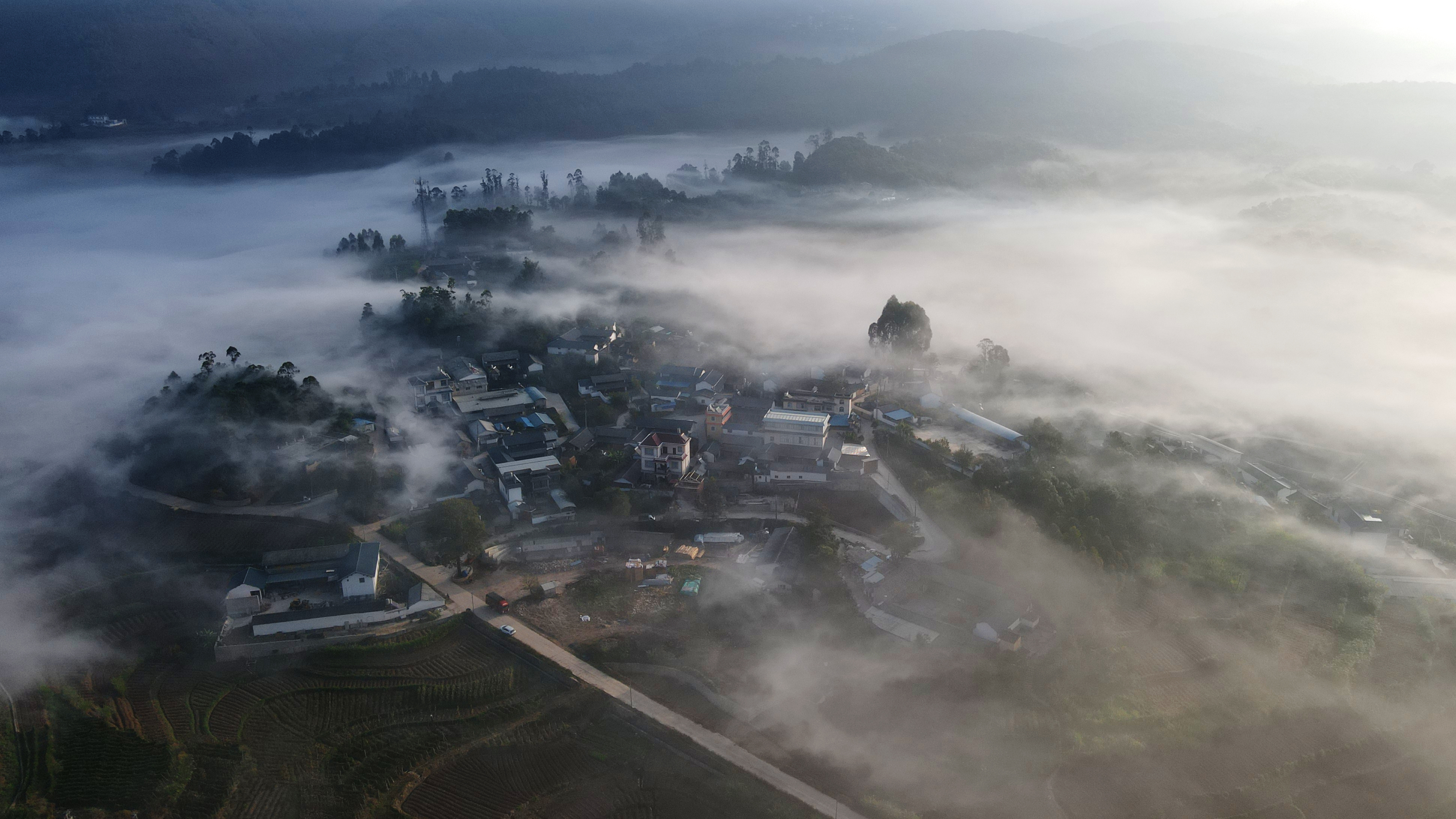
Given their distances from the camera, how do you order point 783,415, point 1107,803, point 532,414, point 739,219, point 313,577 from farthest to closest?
point 739,219, point 532,414, point 783,415, point 313,577, point 1107,803

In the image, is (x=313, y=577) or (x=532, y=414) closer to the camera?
(x=313, y=577)

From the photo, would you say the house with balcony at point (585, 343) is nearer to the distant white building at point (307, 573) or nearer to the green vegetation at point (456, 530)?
the green vegetation at point (456, 530)

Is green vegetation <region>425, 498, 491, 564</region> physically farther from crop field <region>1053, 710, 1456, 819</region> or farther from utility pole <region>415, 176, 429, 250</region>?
utility pole <region>415, 176, 429, 250</region>

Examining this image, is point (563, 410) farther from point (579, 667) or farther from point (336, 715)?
point (336, 715)

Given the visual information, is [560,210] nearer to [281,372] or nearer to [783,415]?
[281,372]

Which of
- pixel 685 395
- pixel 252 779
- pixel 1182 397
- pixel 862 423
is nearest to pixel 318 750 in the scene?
pixel 252 779
